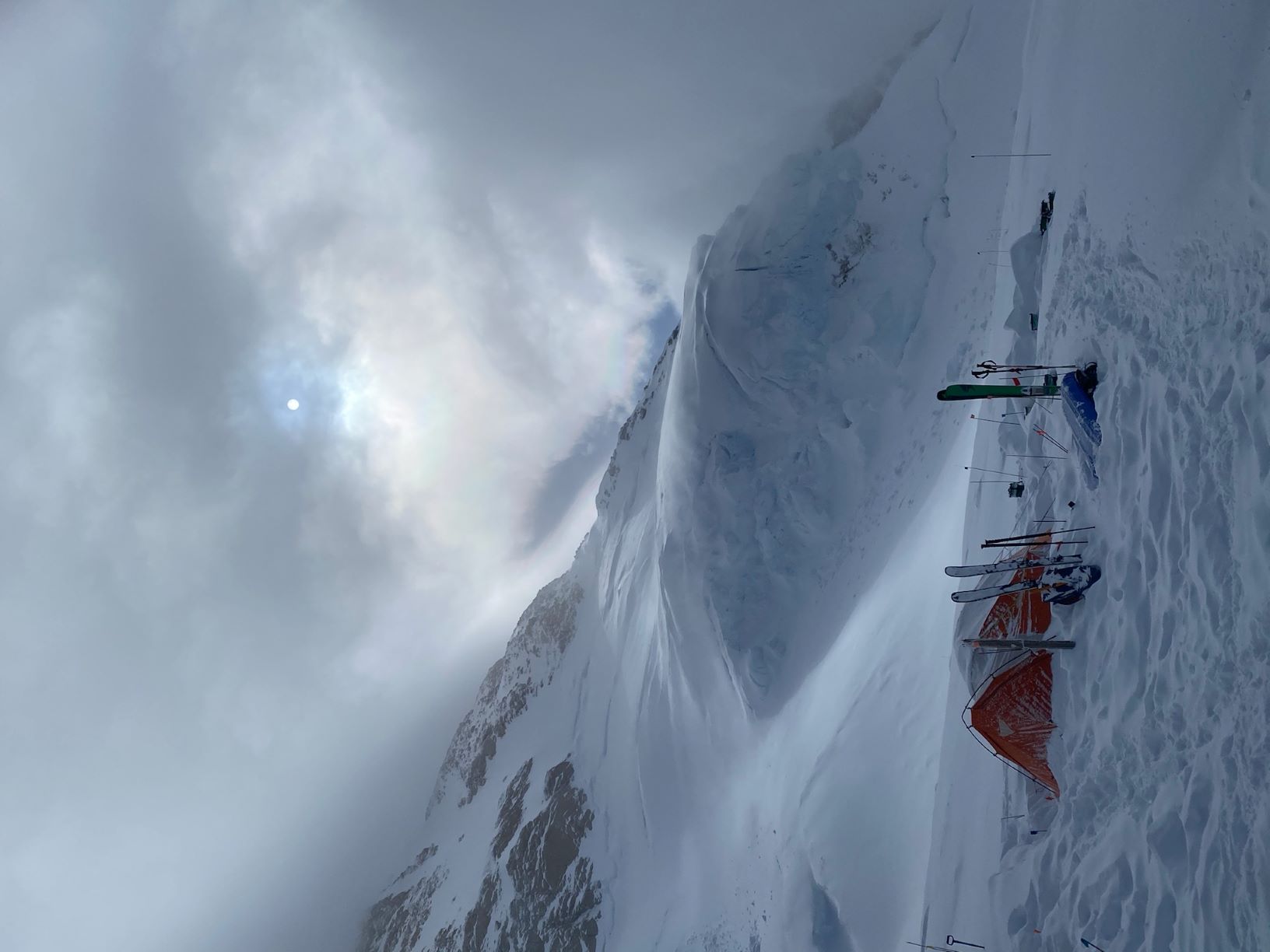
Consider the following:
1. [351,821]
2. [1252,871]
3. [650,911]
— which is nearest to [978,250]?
[1252,871]

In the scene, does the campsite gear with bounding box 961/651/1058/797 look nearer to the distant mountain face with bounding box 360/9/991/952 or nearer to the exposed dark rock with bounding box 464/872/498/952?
the distant mountain face with bounding box 360/9/991/952

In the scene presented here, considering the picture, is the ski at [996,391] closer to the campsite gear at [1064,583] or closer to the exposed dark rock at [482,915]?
the campsite gear at [1064,583]

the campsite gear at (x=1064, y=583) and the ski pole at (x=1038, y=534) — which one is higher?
the ski pole at (x=1038, y=534)

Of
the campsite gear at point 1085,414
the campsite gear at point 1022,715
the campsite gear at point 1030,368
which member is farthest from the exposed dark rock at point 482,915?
the campsite gear at point 1085,414

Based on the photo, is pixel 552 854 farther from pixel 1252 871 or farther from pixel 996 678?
pixel 1252 871

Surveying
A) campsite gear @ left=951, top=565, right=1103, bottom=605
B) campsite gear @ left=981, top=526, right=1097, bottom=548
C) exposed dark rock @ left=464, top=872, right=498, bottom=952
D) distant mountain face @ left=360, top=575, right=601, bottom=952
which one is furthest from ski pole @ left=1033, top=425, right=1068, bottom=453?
exposed dark rock @ left=464, top=872, right=498, bottom=952

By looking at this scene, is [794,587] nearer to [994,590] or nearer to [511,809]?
[994,590]
